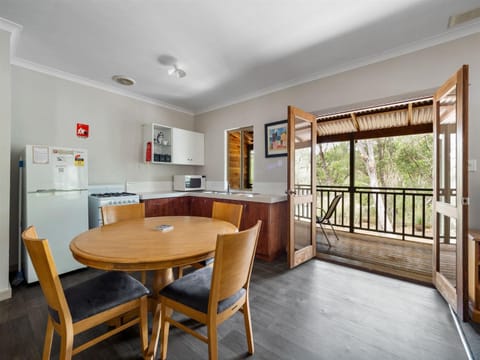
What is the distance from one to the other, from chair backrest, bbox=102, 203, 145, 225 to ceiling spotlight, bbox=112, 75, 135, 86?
198 centimetres

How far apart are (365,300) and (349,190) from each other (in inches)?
127

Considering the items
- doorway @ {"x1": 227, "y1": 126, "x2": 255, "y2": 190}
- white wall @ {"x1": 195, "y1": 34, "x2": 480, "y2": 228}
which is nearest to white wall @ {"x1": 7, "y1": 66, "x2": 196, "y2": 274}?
doorway @ {"x1": 227, "y1": 126, "x2": 255, "y2": 190}

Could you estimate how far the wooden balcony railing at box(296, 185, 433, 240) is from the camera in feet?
13.7

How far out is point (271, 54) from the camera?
2.59 meters

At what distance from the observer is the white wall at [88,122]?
2.69 metres

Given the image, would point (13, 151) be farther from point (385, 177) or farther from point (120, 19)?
point (385, 177)

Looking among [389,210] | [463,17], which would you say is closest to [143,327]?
[463,17]

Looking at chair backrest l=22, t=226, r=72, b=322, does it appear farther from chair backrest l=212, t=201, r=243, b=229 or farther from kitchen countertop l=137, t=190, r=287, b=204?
kitchen countertop l=137, t=190, r=287, b=204

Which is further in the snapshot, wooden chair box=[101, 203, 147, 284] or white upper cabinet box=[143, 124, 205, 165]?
white upper cabinet box=[143, 124, 205, 165]

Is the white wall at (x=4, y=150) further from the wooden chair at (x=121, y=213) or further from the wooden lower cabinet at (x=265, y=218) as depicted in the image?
the wooden lower cabinet at (x=265, y=218)

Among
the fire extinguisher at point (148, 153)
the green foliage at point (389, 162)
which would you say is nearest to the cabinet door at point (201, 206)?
the fire extinguisher at point (148, 153)

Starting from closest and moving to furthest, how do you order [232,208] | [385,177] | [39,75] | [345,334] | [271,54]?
[345,334] → [232,208] → [271,54] → [39,75] → [385,177]

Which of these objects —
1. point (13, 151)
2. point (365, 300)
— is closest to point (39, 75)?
point (13, 151)

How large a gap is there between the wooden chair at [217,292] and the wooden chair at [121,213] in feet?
2.87
